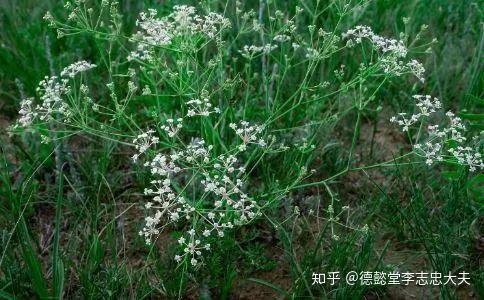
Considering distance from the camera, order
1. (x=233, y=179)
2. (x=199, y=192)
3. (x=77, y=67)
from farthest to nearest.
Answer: (x=199, y=192), (x=233, y=179), (x=77, y=67)

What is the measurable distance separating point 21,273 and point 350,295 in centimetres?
132

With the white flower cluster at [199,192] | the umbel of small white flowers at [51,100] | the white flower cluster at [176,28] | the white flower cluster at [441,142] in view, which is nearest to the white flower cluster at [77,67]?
the umbel of small white flowers at [51,100]

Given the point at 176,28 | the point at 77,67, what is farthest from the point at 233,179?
the point at 77,67

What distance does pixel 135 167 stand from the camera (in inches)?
121

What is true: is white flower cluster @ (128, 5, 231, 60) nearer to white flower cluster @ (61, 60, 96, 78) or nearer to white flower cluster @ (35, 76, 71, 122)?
white flower cluster @ (61, 60, 96, 78)

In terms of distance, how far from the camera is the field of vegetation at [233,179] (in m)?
2.35

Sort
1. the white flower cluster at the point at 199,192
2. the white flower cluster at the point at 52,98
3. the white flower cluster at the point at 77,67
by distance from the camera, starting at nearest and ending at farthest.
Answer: the white flower cluster at the point at 199,192
the white flower cluster at the point at 52,98
the white flower cluster at the point at 77,67

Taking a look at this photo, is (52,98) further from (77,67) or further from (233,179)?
(233,179)

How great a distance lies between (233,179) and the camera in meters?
2.66

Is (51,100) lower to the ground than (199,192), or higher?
higher

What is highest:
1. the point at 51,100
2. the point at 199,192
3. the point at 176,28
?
the point at 176,28

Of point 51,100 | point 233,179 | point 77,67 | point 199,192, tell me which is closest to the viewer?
point 51,100

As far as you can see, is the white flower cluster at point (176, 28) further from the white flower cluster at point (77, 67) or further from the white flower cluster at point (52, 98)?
the white flower cluster at point (52, 98)

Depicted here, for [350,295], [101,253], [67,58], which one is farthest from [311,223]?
[67,58]
